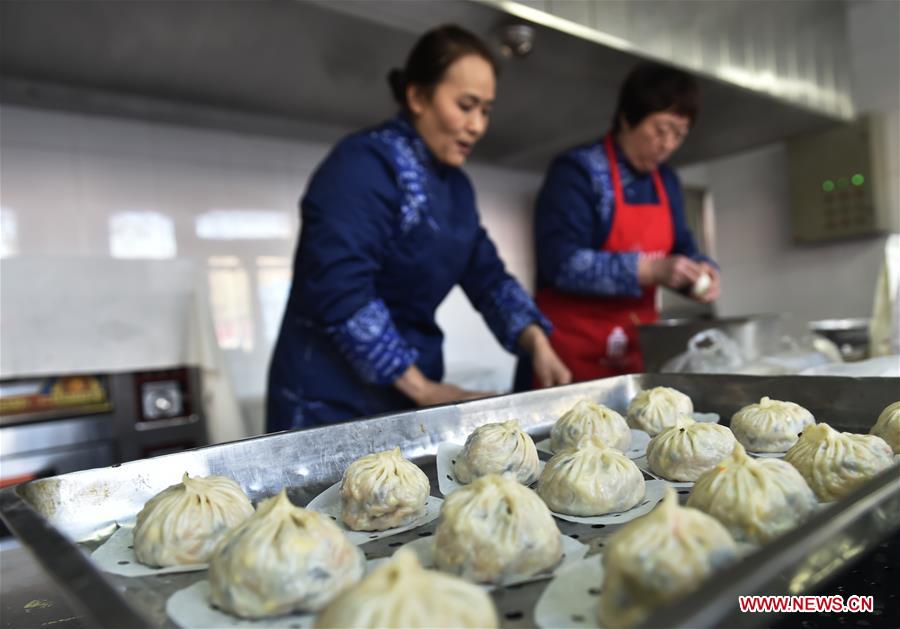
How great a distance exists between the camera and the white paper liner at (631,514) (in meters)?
0.89

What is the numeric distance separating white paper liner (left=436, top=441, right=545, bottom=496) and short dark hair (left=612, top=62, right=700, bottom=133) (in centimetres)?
146

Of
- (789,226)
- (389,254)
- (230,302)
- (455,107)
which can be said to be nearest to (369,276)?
(389,254)

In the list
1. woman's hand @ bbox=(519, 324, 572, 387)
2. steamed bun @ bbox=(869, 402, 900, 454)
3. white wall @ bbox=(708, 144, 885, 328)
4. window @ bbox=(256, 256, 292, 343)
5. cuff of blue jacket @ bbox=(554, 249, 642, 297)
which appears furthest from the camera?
white wall @ bbox=(708, 144, 885, 328)

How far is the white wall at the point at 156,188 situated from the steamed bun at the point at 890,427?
205cm

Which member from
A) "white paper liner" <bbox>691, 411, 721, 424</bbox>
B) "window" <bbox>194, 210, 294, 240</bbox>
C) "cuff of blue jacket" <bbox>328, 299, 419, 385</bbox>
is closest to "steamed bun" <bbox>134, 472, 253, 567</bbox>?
"cuff of blue jacket" <bbox>328, 299, 419, 385</bbox>

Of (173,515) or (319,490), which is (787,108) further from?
(173,515)

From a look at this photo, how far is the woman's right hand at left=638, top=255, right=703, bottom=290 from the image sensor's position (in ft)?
6.38

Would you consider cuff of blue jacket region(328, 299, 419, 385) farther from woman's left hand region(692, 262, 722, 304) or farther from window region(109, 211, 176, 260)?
window region(109, 211, 176, 260)

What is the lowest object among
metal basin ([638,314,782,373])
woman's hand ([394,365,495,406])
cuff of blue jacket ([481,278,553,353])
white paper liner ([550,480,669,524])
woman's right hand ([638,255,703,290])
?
white paper liner ([550,480,669,524])

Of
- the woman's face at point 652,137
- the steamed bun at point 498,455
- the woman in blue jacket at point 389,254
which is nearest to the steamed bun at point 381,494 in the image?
the steamed bun at point 498,455

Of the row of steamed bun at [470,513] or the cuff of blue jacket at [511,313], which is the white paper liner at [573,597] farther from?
the cuff of blue jacket at [511,313]

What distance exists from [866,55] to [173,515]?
413 centimetres

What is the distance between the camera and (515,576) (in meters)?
0.70

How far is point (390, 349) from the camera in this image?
4.78 ft
